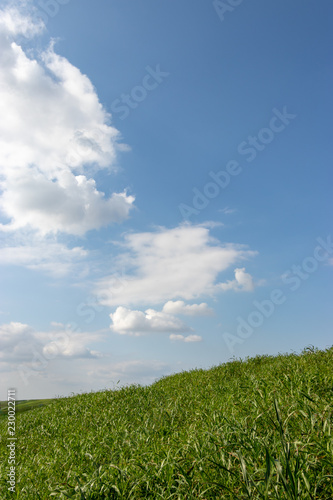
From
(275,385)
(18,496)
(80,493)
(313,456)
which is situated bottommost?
(18,496)

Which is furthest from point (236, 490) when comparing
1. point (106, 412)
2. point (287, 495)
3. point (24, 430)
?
point (24, 430)

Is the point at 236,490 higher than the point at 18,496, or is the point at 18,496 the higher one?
the point at 236,490

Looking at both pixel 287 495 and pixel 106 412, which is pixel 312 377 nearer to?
pixel 287 495

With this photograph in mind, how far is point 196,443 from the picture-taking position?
4.91 m

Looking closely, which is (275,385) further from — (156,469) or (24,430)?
(24,430)

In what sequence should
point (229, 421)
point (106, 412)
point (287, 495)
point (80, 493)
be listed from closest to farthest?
point (287, 495) < point (80, 493) < point (229, 421) < point (106, 412)

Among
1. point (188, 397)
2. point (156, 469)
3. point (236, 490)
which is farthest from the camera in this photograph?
point (188, 397)

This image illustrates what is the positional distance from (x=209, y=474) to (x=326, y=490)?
125 cm

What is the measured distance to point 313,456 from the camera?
381 cm

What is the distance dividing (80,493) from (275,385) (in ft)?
16.5

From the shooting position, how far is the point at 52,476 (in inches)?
250

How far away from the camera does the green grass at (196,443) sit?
11.9 feet

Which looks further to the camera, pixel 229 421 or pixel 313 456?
pixel 229 421

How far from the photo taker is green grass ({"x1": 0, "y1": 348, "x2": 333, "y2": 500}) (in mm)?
3637
